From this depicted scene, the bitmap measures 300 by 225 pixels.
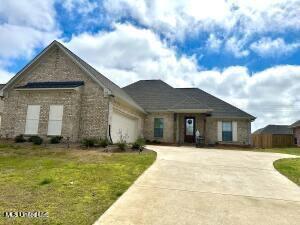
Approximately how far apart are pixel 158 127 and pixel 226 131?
6.22 meters

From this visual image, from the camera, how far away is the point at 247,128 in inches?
937

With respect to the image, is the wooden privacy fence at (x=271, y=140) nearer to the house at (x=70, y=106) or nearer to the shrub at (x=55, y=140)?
the house at (x=70, y=106)

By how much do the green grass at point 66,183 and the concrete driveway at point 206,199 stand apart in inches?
15.9

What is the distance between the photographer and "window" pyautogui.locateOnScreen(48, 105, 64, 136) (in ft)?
54.2

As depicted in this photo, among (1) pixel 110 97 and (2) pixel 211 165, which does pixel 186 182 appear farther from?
(1) pixel 110 97

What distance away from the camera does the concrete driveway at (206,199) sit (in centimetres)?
518

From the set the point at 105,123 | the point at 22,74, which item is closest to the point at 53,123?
the point at 105,123

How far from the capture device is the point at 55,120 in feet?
54.8

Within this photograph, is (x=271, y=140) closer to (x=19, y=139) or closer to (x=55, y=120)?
(x=55, y=120)

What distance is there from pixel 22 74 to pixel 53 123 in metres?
5.09

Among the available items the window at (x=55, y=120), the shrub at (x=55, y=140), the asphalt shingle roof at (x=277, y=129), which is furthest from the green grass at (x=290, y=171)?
the asphalt shingle roof at (x=277, y=129)

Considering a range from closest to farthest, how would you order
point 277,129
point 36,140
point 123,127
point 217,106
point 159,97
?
point 36,140, point 123,127, point 217,106, point 159,97, point 277,129

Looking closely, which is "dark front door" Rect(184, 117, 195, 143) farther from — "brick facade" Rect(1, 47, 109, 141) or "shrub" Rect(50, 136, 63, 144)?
"shrub" Rect(50, 136, 63, 144)

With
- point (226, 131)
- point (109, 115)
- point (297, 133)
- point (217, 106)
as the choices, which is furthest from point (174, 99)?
point (297, 133)
